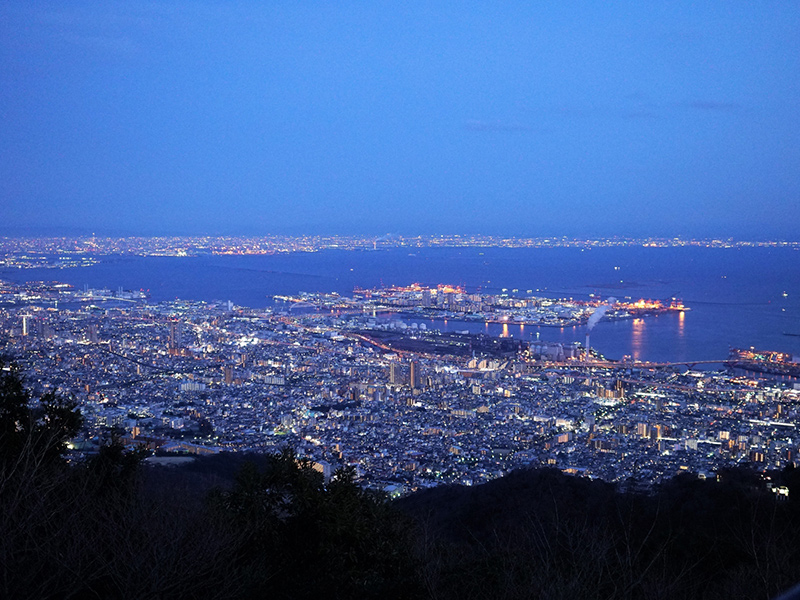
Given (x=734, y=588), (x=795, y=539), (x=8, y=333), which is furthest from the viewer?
(x=8, y=333)

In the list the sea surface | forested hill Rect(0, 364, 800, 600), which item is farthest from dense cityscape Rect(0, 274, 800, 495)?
the sea surface

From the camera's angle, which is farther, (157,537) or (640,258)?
(640,258)

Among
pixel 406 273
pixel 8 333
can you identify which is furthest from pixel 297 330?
pixel 406 273

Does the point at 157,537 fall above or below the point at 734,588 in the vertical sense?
above

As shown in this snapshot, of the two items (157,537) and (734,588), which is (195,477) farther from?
(734,588)

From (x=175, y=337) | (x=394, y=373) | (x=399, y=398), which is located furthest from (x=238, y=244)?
(x=399, y=398)

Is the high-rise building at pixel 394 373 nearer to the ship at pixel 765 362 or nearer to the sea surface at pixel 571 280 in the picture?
the sea surface at pixel 571 280

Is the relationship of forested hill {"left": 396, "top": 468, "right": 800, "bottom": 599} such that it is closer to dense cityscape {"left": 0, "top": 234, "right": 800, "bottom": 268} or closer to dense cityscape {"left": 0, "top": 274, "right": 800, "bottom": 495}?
dense cityscape {"left": 0, "top": 274, "right": 800, "bottom": 495}
